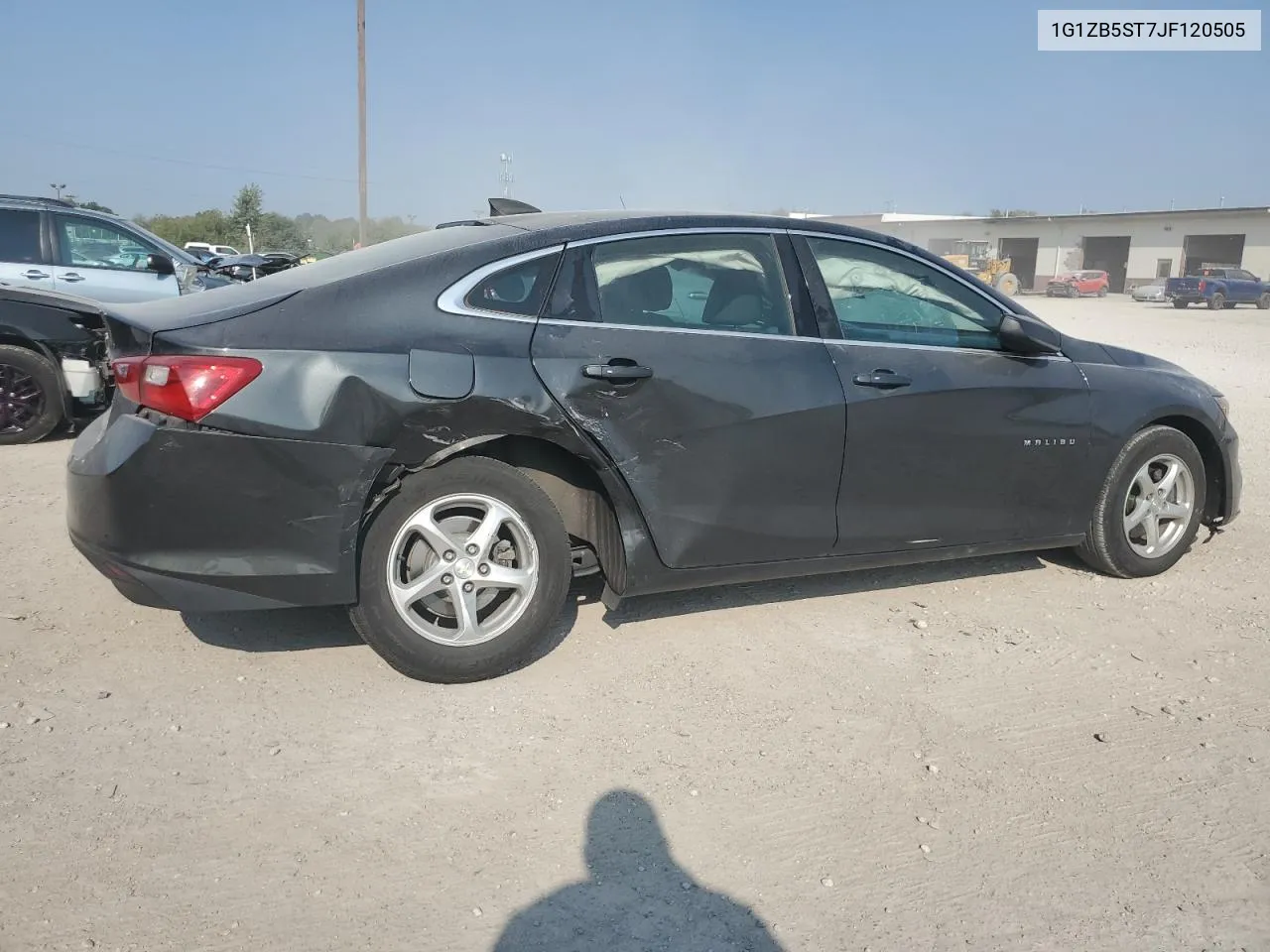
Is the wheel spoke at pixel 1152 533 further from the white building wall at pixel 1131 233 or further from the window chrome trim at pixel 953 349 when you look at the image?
the white building wall at pixel 1131 233

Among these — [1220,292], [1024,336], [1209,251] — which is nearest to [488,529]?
[1024,336]

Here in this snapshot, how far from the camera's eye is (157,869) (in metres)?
Answer: 2.56

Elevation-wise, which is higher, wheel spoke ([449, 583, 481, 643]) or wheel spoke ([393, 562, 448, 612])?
wheel spoke ([393, 562, 448, 612])

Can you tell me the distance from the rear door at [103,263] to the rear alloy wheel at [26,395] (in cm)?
207

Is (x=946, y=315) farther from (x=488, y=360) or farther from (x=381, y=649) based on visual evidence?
(x=381, y=649)

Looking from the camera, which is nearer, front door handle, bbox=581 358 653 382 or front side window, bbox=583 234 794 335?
front door handle, bbox=581 358 653 382

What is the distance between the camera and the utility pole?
25.5 meters

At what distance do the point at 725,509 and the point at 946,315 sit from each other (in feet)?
4.62

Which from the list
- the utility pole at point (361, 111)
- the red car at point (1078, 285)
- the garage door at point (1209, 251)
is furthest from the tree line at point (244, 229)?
the garage door at point (1209, 251)

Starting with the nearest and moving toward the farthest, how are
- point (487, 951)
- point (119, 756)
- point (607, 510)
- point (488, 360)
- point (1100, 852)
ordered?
1. point (487, 951)
2. point (1100, 852)
3. point (119, 756)
4. point (488, 360)
5. point (607, 510)

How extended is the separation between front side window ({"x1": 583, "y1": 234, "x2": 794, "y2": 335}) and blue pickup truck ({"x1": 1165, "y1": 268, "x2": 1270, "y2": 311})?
41365 mm

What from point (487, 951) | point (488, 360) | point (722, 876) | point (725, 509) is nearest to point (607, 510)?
point (725, 509)

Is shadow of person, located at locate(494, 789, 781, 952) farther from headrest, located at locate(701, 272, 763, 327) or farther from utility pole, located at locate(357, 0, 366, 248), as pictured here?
utility pole, located at locate(357, 0, 366, 248)

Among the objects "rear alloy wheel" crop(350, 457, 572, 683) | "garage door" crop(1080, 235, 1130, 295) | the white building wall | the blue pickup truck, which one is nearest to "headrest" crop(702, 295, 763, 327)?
"rear alloy wheel" crop(350, 457, 572, 683)
